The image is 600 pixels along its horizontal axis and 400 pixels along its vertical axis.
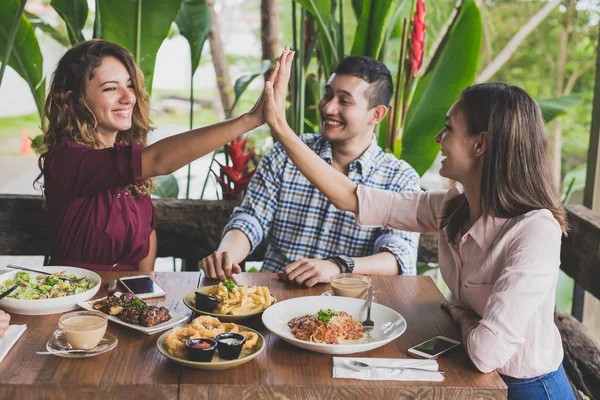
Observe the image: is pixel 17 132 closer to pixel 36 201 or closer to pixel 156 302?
pixel 36 201

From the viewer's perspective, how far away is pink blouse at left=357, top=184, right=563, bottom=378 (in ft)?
4.95

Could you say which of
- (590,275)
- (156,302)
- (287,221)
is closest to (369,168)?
(287,221)

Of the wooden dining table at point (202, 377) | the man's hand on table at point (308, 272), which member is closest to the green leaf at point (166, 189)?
the man's hand on table at point (308, 272)

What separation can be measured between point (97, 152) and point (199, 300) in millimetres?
638

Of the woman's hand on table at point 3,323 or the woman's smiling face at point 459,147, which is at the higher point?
the woman's smiling face at point 459,147

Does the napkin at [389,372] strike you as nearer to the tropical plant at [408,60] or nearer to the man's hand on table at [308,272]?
the man's hand on table at [308,272]

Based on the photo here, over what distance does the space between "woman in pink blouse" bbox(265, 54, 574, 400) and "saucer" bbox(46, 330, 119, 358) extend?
2.58 feet

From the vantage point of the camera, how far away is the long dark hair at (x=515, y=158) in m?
1.67

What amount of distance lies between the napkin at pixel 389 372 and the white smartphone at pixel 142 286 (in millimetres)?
623

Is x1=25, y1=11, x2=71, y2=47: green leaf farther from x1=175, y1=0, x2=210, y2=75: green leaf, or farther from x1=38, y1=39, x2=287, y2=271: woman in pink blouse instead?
x1=38, y1=39, x2=287, y2=271: woman in pink blouse

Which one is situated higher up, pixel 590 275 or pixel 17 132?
pixel 17 132

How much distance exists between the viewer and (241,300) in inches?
68.3

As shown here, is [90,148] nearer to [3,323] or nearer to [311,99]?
[3,323]

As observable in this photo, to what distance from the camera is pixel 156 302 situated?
1851mm
